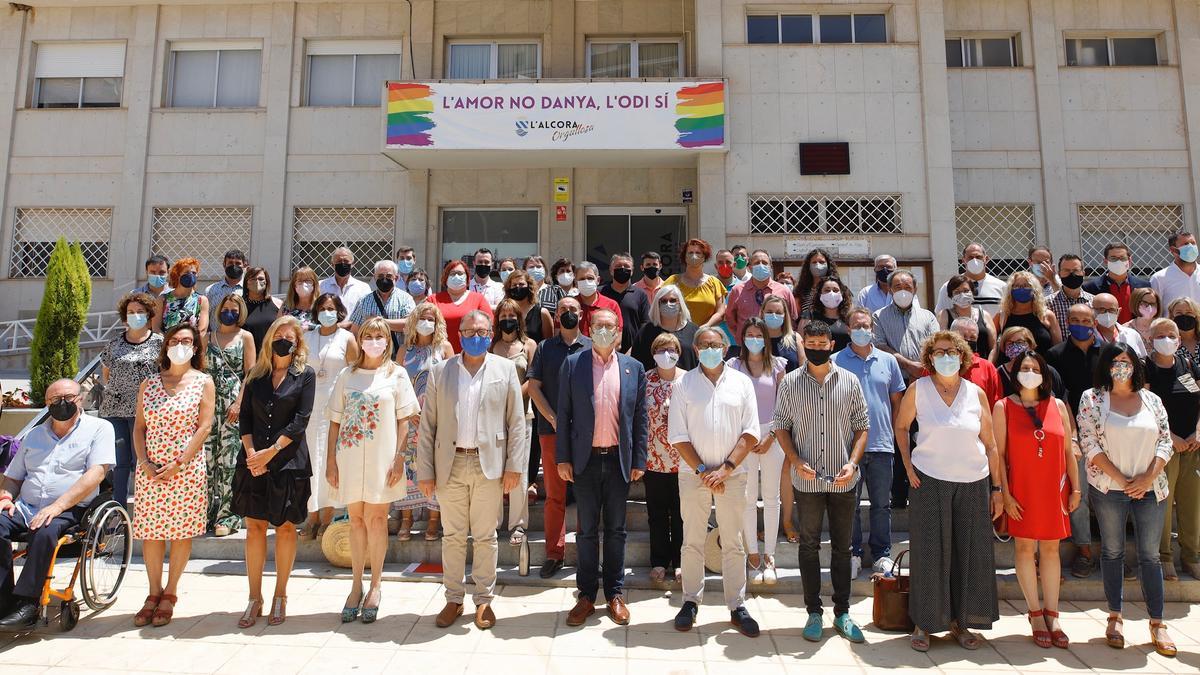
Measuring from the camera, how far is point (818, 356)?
4398 millimetres

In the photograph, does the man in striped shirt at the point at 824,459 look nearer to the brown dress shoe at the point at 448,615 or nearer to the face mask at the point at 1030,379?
the face mask at the point at 1030,379

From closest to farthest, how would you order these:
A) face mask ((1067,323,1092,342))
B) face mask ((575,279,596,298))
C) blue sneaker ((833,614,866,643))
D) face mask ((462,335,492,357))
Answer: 1. blue sneaker ((833,614,866,643))
2. face mask ((462,335,492,357))
3. face mask ((1067,323,1092,342))
4. face mask ((575,279,596,298))

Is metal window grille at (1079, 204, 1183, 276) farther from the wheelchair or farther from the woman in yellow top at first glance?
the wheelchair

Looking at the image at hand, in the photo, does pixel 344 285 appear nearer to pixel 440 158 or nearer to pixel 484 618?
pixel 484 618

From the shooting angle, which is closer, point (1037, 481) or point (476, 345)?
point (1037, 481)

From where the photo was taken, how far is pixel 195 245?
12289 millimetres

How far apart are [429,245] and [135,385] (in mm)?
6940

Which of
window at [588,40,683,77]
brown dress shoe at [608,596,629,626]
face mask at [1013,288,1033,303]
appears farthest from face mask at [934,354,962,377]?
window at [588,40,683,77]

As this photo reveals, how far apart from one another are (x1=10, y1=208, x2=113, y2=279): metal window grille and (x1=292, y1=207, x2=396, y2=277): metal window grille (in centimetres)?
347

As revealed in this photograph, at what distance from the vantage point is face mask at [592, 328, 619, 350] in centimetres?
470

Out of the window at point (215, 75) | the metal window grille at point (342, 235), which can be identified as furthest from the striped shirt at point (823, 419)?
the window at point (215, 75)

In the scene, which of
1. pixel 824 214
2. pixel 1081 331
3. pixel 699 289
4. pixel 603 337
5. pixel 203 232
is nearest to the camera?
pixel 603 337

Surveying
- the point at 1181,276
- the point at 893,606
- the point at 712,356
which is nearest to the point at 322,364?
the point at 712,356

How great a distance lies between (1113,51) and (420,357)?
13.9 metres
